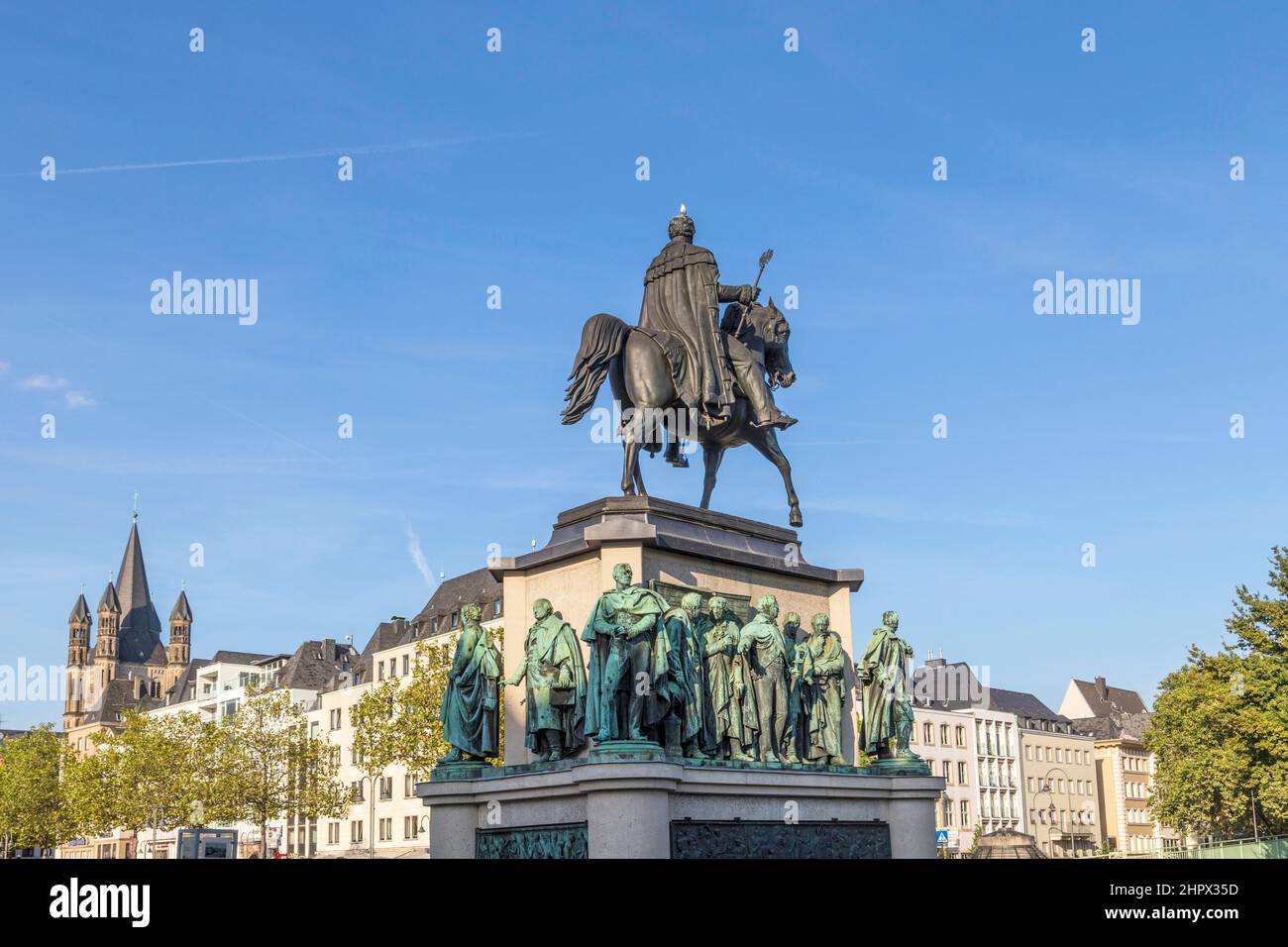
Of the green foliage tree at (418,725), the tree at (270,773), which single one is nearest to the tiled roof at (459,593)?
the tree at (270,773)

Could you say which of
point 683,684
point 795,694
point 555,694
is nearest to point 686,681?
point 683,684

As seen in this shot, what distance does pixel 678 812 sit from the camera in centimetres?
1661

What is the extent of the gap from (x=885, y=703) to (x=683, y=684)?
4.11 meters

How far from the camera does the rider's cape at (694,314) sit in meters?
21.0

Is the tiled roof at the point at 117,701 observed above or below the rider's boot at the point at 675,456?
above

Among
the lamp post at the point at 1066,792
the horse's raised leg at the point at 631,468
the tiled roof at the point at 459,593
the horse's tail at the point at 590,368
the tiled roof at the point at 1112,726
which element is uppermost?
the tiled roof at the point at 459,593

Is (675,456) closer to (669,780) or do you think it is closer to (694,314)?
(694,314)

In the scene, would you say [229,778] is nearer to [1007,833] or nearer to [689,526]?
[1007,833]

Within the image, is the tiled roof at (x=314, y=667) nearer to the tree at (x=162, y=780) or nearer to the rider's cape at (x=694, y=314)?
the tree at (x=162, y=780)

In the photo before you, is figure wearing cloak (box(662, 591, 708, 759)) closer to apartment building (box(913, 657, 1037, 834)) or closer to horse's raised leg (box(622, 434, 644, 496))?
horse's raised leg (box(622, 434, 644, 496))
